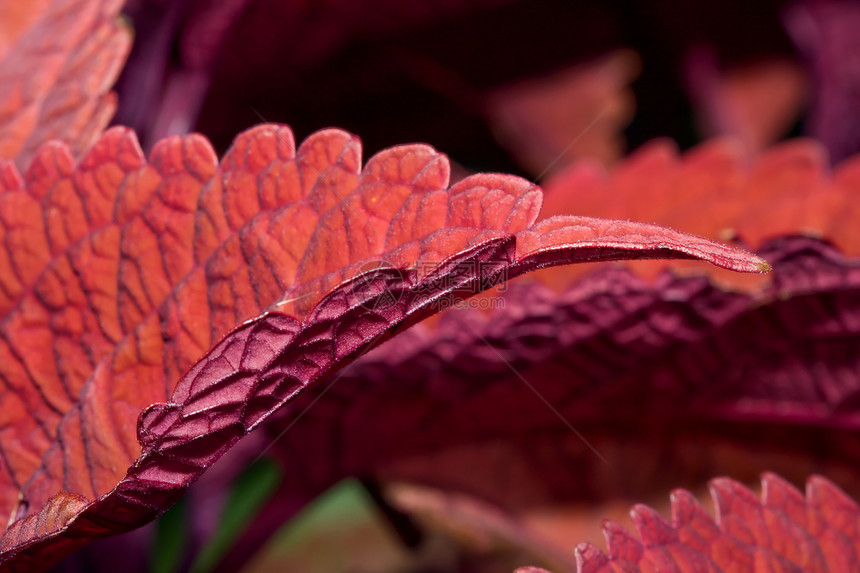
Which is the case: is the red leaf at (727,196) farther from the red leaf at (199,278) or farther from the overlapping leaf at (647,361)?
the red leaf at (199,278)

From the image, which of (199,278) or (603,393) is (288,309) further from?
(603,393)

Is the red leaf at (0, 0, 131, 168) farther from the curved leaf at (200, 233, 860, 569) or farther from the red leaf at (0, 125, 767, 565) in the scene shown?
the curved leaf at (200, 233, 860, 569)

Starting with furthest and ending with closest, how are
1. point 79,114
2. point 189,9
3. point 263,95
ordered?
1. point 263,95
2. point 189,9
3. point 79,114

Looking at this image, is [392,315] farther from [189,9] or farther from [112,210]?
[189,9]

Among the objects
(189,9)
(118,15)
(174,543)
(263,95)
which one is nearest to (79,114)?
(118,15)

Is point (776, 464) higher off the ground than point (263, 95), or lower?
lower

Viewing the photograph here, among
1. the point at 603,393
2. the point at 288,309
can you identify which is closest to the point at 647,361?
the point at 603,393

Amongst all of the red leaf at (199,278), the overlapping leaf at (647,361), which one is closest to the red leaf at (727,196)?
the overlapping leaf at (647,361)

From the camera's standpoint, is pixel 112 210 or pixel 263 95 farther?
pixel 263 95
